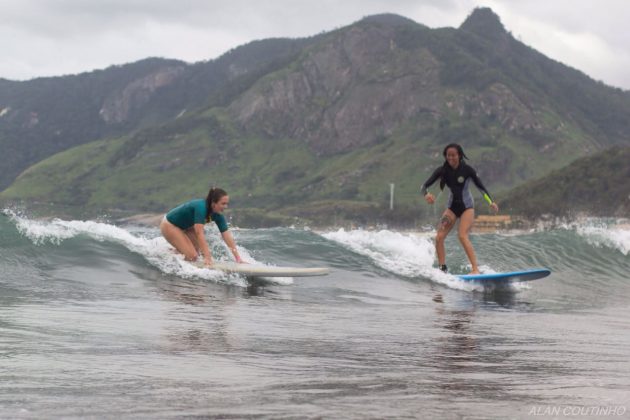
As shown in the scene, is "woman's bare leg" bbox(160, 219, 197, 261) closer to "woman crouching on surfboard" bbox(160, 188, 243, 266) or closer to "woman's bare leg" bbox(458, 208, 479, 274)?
"woman crouching on surfboard" bbox(160, 188, 243, 266)

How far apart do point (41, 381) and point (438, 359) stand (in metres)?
3.16

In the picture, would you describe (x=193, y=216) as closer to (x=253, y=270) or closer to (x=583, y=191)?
(x=253, y=270)

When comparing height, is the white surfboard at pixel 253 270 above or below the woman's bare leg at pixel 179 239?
below

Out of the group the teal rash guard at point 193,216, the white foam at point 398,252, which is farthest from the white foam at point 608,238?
the teal rash guard at point 193,216

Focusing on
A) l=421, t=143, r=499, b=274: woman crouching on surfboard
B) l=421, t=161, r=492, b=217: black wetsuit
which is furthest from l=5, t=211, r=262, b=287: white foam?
l=421, t=161, r=492, b=217: black wetsuit

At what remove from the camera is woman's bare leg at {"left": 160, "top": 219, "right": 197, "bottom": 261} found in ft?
48.8

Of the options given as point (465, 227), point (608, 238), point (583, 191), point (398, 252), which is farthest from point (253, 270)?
point (583, 191)

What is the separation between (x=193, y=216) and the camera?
47.6 feet

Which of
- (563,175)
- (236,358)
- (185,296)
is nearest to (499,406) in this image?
(236,358)

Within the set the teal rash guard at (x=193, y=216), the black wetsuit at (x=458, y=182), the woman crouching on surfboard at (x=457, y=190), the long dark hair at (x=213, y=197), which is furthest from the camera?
the black wetsuit at (x=458, y=182)

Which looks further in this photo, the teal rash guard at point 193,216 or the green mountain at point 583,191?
the green mountain at point 583,191

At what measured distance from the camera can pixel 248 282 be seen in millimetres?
14633

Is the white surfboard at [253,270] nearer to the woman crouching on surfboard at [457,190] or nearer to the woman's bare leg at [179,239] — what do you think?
the woman's bare leg at [179,239]

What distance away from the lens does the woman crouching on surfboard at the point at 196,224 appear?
1402 centimetres
